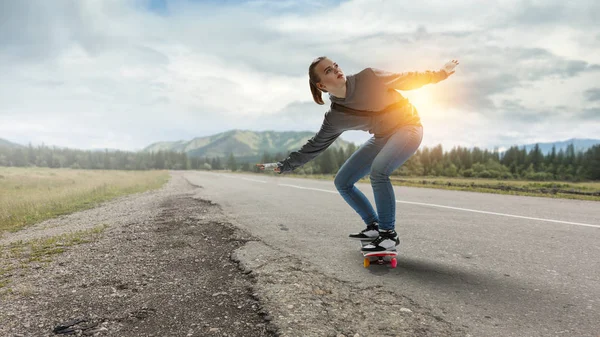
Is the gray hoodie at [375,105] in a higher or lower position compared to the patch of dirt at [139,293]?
higher

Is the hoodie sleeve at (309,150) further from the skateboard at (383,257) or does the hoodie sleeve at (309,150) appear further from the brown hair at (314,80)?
the skateboard at (383,257)

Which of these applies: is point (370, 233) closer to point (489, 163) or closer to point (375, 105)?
point (375, 105)

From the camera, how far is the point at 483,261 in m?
3.60

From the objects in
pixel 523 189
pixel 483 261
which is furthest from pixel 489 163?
pixel 483 261

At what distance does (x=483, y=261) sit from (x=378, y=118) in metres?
1.80

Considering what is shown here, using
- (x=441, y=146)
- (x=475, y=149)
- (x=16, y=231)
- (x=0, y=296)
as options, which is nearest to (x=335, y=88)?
(x=0, y=296)

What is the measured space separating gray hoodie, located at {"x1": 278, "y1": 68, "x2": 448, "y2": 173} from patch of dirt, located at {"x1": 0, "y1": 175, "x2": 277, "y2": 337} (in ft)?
5.99

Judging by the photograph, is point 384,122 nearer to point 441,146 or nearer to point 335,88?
point 335,88

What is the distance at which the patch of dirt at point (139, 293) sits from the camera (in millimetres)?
2436

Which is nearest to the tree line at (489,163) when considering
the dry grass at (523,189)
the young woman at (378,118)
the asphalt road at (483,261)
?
the dry grass at (523,189)

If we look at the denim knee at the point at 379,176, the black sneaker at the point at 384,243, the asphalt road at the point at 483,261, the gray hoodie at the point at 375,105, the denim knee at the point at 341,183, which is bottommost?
the asphalt road at the point at 483,261

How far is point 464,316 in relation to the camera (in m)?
2.43

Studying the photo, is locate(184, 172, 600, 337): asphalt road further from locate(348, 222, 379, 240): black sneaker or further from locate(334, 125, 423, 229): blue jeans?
locate(334, 125, 423, 229): blue jeans

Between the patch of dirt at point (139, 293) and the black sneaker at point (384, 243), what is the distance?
1.20 meters
